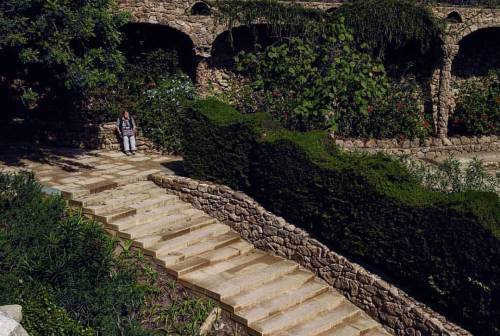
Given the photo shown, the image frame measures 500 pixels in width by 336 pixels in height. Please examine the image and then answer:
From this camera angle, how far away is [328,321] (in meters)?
8.61

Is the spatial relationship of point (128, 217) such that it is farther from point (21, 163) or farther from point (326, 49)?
point (326, 49)

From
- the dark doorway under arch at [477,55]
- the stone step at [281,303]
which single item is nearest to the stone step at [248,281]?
the stone step at [281,303]

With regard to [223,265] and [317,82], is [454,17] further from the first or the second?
[223,265]

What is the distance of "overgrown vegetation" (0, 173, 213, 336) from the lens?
6938mm

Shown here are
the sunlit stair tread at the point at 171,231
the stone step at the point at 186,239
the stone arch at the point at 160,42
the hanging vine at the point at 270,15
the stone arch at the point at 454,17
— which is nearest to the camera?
the stone step at the point at 186,239

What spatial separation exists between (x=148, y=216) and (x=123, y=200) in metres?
0.69

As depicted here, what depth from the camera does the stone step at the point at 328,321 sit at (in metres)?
8.26

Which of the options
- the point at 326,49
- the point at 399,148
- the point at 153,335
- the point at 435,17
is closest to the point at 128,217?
the point at 153,335

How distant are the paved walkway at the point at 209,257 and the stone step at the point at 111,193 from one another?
2 cm

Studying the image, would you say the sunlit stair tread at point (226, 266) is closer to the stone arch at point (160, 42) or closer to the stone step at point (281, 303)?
the stone step at point (281, 303)

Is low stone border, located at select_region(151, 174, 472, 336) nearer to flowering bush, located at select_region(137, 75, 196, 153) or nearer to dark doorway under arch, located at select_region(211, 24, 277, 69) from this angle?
flowering bush, located at select_region(137, 75, 196, 153)

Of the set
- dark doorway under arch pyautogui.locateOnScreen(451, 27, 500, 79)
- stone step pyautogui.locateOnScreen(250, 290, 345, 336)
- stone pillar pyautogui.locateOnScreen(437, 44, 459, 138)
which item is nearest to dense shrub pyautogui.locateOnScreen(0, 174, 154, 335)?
stone step pyautogui.locateOnScreen(250, 290, 345, 336)

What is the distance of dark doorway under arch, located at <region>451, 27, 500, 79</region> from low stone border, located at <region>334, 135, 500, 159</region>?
2703mm

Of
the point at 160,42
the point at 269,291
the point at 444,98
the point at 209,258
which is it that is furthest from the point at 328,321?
the point at 444,98
